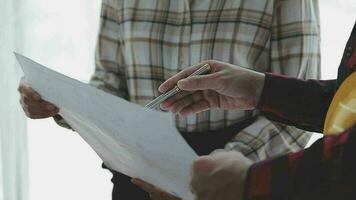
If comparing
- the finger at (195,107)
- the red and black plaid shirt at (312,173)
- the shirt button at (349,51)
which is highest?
the shirt button at (349,51)

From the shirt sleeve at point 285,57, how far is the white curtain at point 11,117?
2.74ft

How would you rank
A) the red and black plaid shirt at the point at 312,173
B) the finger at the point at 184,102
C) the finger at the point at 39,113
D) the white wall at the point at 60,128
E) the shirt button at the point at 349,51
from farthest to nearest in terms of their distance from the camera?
the white wall at the point at 60,128 < the finger at the point at 39,113 < the finger at the point at 184,102 < the shirt button at the point at 349,51 < the red and black plaid shirt at the point at 312,173

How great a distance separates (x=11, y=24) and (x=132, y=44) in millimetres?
609

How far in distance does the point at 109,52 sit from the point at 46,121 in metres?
0.58

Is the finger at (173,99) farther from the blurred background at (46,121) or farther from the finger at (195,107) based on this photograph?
the blurred background at (46,121)

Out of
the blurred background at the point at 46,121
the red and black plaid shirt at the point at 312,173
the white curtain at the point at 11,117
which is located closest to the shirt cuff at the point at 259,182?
the red and black plaid shirt at the point at 312,173

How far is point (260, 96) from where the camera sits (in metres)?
0.73

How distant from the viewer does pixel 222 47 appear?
0.96 m

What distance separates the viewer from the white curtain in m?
1.44

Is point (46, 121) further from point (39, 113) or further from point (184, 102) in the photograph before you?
point (184, 102)

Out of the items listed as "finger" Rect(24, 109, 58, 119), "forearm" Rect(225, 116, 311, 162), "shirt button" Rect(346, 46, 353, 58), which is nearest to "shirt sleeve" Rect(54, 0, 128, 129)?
"finger" Rect(24, 109, 58, 119)

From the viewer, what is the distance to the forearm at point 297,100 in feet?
2.33

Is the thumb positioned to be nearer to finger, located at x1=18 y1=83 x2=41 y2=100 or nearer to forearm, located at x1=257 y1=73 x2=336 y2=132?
forearm, located at x1=257 y1=73 x2=336 y2=132

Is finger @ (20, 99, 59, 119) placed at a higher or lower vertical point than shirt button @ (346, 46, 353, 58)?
lower
